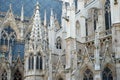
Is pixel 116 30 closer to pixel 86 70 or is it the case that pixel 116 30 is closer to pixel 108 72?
pixel 108 72

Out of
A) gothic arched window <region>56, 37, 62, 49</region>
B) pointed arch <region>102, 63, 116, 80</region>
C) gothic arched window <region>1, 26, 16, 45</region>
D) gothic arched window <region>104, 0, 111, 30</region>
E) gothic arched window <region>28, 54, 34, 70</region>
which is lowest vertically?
pointed arch <region>102, 63, 116, 80</region>

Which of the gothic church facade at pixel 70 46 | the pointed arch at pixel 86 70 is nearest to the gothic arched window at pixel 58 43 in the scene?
the gothic church facade at pixel 70 46

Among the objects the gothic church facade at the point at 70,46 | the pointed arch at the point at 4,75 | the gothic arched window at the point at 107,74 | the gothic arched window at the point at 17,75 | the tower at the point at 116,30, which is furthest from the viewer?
the gothic arched window at the point at 17,75

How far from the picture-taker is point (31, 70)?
1053 inches

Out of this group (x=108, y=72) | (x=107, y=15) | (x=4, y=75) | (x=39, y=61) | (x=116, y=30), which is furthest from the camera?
(x=107, y=15)

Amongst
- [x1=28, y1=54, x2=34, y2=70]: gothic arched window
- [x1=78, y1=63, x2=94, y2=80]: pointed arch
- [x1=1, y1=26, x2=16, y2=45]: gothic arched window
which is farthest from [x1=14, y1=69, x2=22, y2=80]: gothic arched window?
[x1=78, y1=63, x2=94, y2=80]: pointed arch

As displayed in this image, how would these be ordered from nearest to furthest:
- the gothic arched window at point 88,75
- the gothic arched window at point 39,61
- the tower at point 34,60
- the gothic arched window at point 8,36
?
1. the gothic arched window at point 88,75
2. the tower at point 34,60
3. the gothic arched window at point 39,61
4. the gothic arched window at point 8,36

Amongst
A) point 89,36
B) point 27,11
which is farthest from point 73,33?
point 27,11

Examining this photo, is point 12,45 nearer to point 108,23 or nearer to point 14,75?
point 14,75

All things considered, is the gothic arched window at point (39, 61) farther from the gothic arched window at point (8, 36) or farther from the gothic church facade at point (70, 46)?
the gothic arched window at point (8, 36)

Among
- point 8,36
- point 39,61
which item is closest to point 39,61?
point 39,61

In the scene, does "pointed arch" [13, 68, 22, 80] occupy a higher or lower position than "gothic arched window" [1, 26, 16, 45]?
lower

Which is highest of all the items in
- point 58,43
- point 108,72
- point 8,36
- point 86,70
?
point 8,36

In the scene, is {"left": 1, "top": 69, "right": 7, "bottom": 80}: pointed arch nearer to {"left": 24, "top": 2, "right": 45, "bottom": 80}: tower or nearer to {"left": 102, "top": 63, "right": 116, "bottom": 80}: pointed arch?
{"left": 24, "top": 2, "right": 45, "bottom": 80}: tower
